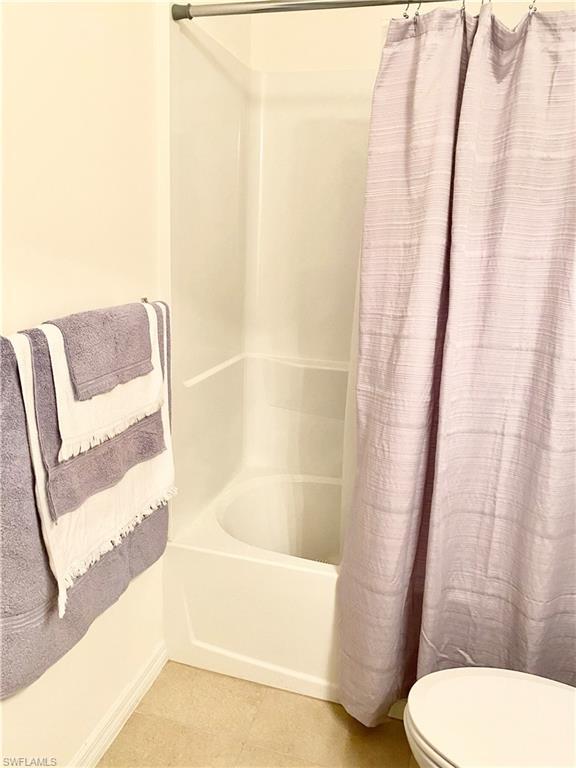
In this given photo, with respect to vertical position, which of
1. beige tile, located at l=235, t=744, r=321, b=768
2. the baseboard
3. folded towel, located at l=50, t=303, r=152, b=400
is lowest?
beige tile, located at l=235, t=744, r=321, b=768

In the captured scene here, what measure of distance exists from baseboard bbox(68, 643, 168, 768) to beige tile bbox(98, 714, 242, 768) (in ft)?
0.08

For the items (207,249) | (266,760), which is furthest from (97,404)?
(266,760)

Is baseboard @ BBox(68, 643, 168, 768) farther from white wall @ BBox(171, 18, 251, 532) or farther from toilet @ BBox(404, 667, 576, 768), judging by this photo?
toilet @ BBox(404, 667, 576, 768)

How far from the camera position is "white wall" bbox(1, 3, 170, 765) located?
3.61ft

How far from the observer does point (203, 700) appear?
173 centimetres

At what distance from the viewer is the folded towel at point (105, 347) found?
113 centimetres

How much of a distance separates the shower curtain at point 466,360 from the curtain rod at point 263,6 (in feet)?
0.38

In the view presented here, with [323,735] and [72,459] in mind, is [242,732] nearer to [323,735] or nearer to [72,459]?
[323,735]

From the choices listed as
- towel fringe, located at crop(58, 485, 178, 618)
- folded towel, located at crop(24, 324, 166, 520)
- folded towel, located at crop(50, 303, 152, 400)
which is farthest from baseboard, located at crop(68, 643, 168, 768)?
folded towel, located at crop(50, 303, 152, 400)

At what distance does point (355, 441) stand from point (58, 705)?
98cm

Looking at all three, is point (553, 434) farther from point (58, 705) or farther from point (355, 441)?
point (58, 705)

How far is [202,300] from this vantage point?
189 centimetres

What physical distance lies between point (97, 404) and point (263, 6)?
42.7 inches

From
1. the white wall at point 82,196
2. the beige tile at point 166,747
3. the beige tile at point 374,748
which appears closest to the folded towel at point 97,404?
the white wall at point 82,196
